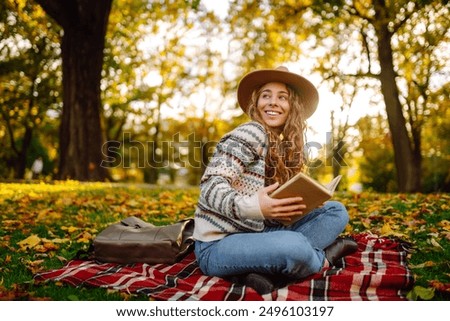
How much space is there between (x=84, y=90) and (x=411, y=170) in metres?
8.55

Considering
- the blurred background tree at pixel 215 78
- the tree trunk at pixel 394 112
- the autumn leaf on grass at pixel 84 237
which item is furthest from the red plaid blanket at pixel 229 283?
the tree trunk at pixel 394 112

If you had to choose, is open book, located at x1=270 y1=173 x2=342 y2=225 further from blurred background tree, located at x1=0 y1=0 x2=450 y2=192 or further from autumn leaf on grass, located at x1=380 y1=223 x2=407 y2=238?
blurred background tree, located at x1=0 y1=0 x2=450 y2=192

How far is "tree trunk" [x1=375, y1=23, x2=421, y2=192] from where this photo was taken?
1323 cm

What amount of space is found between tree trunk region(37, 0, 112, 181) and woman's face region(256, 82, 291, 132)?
854cm

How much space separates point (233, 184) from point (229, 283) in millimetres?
660

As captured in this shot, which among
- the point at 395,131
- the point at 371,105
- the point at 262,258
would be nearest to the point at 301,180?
the point at 262,258

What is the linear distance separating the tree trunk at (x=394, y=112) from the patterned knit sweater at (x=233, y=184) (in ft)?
34.9

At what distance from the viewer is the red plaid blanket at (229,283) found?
317 centimetres

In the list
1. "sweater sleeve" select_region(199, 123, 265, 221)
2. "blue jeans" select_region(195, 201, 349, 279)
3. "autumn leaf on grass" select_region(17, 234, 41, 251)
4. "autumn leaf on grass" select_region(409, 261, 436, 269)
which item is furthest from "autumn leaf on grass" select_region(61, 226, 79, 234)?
"autumn leaf on grass" select_region(409, 261, 436, 269)

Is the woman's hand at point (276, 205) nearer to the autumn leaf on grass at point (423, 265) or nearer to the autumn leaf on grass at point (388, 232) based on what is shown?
the autumn leaf on grass at point (423, 265)

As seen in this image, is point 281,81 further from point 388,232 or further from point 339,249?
point 388,232
